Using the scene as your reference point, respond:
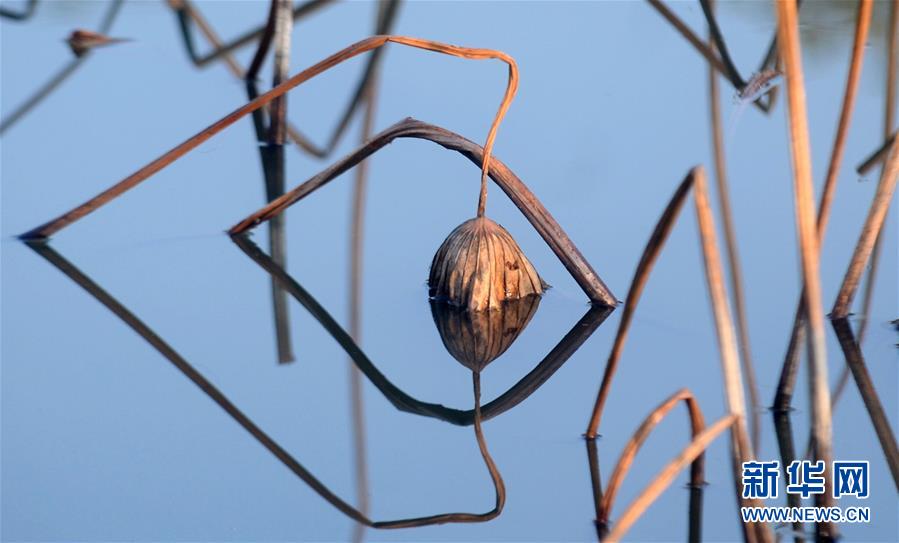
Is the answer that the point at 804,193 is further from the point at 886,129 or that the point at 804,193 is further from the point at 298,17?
the point at 298,17

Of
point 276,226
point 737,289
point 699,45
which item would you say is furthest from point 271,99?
point 699,45

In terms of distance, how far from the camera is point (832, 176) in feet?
3.67

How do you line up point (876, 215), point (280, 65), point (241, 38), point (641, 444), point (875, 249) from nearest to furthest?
1. point (641, 444)
2. point (876, 215)
3. point (875, 249)
4. point (280, 65)
5. point (241, 38)

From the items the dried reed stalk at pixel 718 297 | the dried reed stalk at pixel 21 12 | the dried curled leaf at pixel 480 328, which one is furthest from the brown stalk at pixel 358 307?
the dried reed stalk at pixel 21 12

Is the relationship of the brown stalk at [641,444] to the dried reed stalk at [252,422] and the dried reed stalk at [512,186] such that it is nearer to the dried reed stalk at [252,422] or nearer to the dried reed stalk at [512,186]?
the dried reed stalk at [252,422]

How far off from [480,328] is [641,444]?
0.44 metres

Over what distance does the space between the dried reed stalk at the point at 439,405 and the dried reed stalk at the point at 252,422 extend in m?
0.03

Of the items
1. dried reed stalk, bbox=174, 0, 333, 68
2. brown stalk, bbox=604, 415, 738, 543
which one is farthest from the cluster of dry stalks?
dried reed stalk, bbox=174, 0, 333, 68

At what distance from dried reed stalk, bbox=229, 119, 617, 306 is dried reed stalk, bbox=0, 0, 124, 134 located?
0.81 metres

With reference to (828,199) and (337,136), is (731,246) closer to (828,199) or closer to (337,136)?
(828,199)

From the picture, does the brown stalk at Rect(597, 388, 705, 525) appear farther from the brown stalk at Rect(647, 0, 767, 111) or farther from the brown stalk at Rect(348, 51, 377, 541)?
the brown stalk at Rect(647, 0, 767, 111)

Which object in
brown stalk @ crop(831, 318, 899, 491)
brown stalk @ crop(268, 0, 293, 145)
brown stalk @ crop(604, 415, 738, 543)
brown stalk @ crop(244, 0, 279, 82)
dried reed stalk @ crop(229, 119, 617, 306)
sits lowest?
brown stalk @ crop(604, 415, 738, 543)

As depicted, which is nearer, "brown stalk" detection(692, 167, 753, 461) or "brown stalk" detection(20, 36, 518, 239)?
"brown stalk" detection(692, 167, 753, 461)

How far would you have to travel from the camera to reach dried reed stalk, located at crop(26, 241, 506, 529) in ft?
3.57
